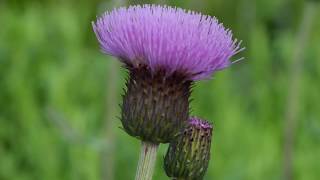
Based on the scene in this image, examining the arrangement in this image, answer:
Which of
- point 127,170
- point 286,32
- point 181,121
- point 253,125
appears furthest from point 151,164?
point 286,32

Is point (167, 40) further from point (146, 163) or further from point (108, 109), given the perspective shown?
point (108, 109)

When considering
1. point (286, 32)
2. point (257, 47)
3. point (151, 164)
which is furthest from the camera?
point (286, 32)

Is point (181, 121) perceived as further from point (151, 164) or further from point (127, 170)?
point (127, 170)

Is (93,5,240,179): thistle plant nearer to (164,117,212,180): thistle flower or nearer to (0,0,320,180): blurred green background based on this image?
(164,117,212,180): thistle flower

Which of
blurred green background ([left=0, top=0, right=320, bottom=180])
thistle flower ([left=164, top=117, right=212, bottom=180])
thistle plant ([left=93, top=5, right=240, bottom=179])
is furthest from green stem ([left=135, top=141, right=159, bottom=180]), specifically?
blurred green background ([left=0, top=0, right=320, bottom=180])

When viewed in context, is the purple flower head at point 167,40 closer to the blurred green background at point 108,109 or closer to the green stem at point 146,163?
the green stem at point 146,163

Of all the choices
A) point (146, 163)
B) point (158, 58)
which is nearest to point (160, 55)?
point (158, 58)

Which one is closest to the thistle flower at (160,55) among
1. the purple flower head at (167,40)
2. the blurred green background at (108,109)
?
the purple flower head at (167,40)
